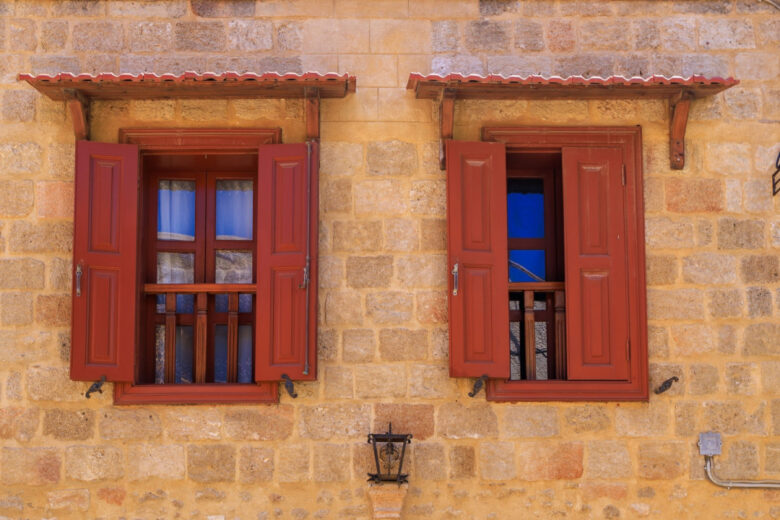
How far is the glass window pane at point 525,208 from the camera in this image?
697 cm

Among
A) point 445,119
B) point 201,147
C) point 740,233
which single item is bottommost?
point 740,233

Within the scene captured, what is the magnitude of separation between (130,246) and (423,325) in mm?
1890

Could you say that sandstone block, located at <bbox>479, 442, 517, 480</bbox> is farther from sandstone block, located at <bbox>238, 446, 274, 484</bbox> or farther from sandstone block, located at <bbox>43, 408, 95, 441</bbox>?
sandstone block, located at <bbox>43, 408, 95, 441</bbox>

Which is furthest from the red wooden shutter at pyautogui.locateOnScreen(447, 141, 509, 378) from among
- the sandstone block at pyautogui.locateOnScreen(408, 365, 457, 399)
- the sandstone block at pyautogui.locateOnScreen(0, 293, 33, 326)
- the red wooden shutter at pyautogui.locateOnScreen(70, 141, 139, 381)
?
the sandstone block at pyautogui.locateOnScreen(0, 293, 33, 326)

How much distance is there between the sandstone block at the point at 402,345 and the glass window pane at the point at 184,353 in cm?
129

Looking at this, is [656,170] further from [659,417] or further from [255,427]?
[255,427]

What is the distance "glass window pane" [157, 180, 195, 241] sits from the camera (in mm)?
6891

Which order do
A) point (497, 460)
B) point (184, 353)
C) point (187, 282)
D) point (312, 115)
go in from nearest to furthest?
1. point (497, 460)
2. point (312, 115)
3. point (184, 353)
4. point (187, 282)

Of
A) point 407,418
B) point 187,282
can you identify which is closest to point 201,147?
point 187,282

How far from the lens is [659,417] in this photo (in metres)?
6.43

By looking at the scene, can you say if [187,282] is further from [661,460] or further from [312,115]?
[661,460]

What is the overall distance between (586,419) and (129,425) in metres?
2.84

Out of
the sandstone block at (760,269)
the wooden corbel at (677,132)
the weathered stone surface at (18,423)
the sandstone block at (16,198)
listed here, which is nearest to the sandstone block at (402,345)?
the wooden corbel at (677,132)

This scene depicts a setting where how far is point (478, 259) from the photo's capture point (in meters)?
6.40
